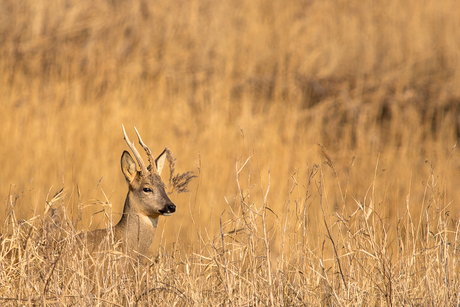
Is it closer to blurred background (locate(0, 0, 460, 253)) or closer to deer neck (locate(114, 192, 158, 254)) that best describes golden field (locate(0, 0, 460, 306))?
blurred background (locate(0, 0, 460, 253))

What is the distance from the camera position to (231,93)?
9297mm

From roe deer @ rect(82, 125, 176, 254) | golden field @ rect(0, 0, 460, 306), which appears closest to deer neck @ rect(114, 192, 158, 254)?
roe deer @ rect(82, 125, 176, 254)

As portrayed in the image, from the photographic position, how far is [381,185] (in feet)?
27.5

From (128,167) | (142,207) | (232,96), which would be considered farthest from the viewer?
(232,96)

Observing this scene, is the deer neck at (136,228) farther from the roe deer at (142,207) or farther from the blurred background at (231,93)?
the blurred background at (231,93)

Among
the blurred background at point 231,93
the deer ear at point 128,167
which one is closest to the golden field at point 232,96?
the blurred background at point 231,93

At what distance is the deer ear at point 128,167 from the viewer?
4.52m

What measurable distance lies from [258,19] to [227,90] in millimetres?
2294

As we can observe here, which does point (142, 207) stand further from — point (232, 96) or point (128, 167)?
point (232, 96)

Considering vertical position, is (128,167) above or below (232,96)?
above

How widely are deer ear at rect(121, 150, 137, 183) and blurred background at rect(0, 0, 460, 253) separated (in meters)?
2.28

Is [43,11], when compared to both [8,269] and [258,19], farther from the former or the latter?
[8,269]

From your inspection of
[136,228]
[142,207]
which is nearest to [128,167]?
[142,207]

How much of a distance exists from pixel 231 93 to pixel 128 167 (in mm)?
4893
